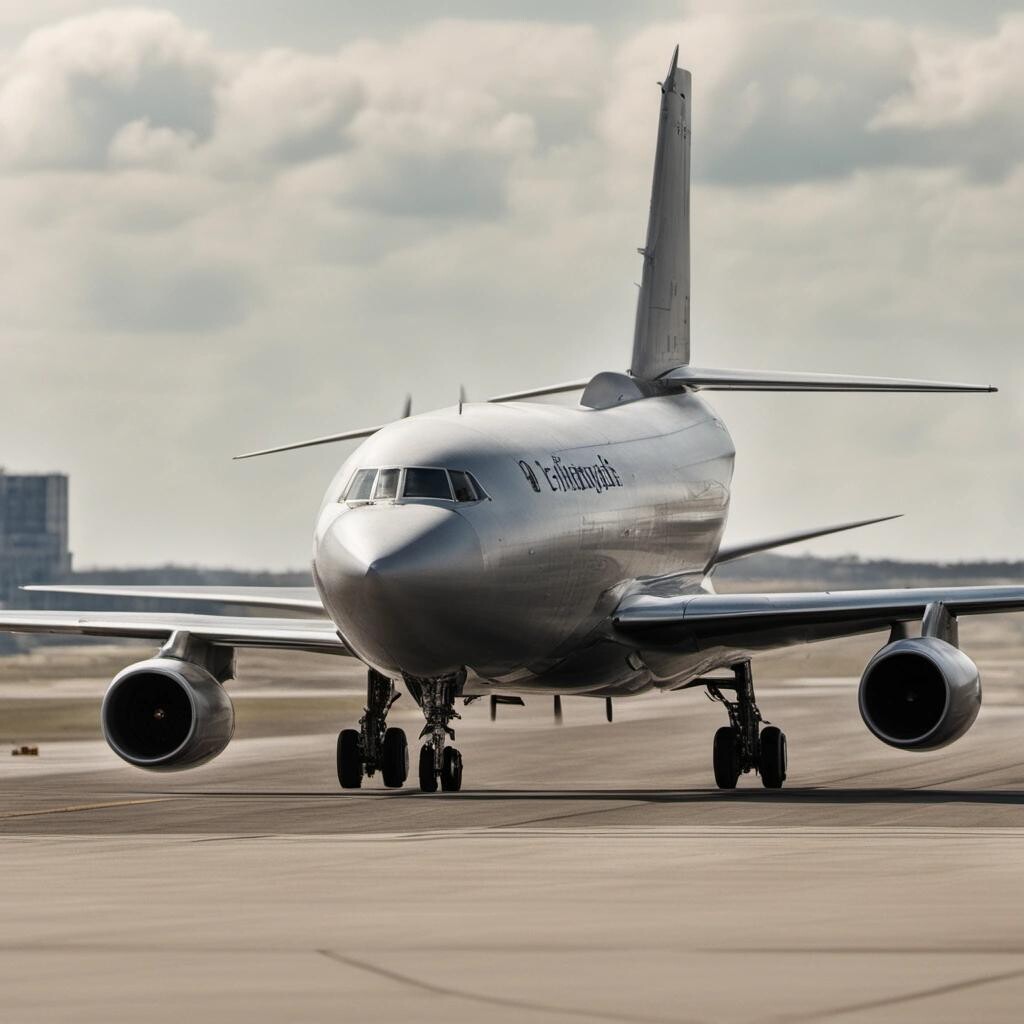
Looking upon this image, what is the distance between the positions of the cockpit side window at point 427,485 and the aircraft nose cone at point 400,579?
23 centimetres

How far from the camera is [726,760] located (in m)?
30.5

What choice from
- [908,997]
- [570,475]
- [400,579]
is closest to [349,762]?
[570,475]

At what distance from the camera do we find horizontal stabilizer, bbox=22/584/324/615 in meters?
31.9

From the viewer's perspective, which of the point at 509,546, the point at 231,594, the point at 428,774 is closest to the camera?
the point at 509,546

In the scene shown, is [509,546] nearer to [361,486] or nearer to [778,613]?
[361,486]

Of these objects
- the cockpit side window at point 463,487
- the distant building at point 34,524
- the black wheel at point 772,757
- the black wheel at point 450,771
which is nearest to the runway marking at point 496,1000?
the cockpit side window at point 463,487

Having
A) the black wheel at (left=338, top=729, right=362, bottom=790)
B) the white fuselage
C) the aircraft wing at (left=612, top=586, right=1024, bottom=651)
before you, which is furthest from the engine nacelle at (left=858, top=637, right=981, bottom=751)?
the black wheel at (left=338, top=729, right=362, bottom=790)

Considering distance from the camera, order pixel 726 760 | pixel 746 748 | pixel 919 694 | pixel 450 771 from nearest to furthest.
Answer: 1. pixel 450 771
2. pixel 919 694
3. pixel 726 760
4. pixel 746 748

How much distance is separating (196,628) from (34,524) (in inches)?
4977

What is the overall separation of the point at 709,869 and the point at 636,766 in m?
18.4

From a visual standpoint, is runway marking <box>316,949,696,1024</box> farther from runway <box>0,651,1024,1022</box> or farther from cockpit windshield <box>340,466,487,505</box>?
cockpit windshield <box>340,466,487,505</box>

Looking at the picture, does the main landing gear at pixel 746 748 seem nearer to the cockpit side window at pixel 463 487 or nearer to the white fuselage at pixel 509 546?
the white fuselage at pixel 509 546

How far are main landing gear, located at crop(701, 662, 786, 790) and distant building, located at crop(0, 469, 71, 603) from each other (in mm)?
117595

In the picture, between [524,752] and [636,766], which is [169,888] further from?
[524,752]
